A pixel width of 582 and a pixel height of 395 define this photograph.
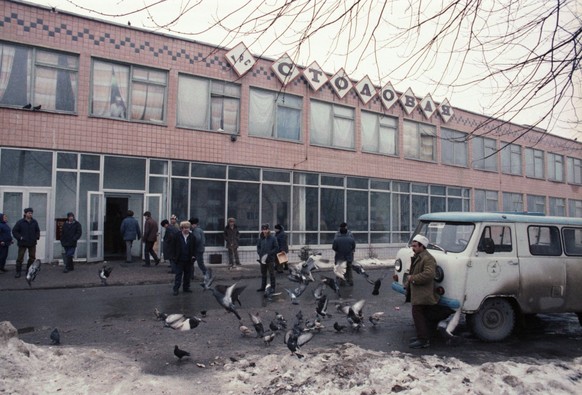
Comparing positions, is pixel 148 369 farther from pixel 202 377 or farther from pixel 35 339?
pixel 35 339

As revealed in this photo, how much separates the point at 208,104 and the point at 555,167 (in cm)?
2870

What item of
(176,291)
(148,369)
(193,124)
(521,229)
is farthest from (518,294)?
(193,124)

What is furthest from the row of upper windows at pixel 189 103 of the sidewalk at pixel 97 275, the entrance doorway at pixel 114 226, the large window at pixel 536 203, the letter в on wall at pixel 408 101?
the large window at pixel 536 203

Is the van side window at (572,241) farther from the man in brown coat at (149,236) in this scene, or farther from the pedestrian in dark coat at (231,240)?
the man in brown coat at (149,236)

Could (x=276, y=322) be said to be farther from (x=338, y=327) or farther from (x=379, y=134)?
(x=379, y=134)

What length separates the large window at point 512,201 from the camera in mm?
29031

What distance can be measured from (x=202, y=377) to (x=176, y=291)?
5.69 meters

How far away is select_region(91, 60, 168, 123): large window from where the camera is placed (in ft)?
48.5

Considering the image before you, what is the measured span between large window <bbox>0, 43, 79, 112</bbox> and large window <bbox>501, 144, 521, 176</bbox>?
2568 cm

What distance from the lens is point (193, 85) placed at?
16469 millimetres

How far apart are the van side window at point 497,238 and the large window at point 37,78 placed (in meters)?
13.0

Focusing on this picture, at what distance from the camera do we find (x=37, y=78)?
13.9m

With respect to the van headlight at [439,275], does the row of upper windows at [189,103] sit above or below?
above

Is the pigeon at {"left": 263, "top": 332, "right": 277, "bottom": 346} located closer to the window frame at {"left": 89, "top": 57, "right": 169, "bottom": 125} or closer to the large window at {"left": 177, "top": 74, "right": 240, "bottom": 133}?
the window frame at {"left": 89, "top": 57, "right": 169, "bottom": 125}
